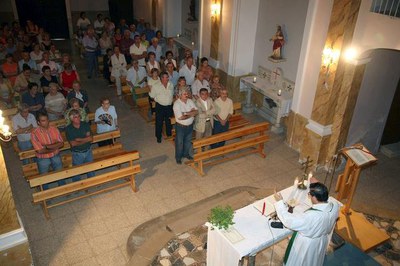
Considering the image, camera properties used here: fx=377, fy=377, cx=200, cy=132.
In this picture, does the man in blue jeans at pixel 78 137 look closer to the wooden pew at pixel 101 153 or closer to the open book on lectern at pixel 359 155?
the wooden pew at pixel 101 153

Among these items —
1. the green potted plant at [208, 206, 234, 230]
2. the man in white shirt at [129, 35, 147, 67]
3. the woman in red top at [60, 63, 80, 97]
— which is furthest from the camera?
the man in white shirt at [129, 35, 147, 67]

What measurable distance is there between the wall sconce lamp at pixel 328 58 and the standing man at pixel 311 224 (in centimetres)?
362

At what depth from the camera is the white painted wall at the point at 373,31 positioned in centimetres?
681

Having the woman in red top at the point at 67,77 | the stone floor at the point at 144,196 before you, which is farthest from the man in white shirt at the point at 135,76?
the woman in red top at the point at 67,77

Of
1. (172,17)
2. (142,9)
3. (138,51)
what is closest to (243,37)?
(138,51)

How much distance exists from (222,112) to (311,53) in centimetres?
238

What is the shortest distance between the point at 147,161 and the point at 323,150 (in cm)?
415

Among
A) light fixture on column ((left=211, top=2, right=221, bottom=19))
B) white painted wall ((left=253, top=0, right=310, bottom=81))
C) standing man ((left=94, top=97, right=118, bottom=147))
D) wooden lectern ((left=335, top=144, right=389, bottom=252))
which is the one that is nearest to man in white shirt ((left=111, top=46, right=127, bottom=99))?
light fixture on column ((left=211, top=2, right=221, bottom=19))

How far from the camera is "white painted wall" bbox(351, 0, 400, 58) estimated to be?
6812 mm

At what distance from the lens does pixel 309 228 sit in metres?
5.04

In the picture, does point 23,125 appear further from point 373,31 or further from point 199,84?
point 373,31

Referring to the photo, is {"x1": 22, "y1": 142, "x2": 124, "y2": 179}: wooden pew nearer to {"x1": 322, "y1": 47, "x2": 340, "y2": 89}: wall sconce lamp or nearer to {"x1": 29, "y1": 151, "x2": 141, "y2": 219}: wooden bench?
{"x1": 29, "y1": 151, "x2": 141, "y2": 219}: wooden bench

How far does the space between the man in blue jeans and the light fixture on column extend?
19.0ft

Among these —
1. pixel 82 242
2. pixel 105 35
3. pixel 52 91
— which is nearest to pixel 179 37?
pixel 105 35
